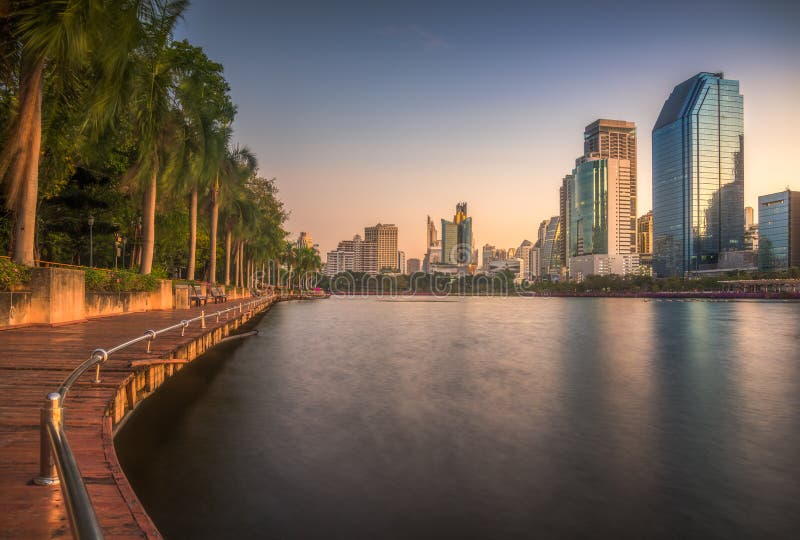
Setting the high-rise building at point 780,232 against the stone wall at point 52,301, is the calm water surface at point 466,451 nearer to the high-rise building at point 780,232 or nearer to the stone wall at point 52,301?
the stone wall at point 52,301

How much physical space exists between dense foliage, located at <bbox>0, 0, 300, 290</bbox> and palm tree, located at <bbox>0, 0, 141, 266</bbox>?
32 mm

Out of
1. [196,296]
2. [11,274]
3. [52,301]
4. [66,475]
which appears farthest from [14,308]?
[196,296]

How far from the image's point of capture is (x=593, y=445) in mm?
10594

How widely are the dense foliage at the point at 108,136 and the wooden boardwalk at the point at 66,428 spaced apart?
6128 millimetres

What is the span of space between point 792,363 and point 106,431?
86.9ft

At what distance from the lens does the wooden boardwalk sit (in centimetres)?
413

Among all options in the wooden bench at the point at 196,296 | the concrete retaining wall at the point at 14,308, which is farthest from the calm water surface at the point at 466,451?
the wooden bench at the point at 196,296

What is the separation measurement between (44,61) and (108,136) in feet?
31.6

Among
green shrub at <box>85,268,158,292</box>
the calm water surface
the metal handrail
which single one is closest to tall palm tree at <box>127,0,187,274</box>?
green shrub at <box>85,268,158,292</box>

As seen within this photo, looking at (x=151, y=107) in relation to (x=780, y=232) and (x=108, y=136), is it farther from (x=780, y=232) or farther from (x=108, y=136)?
(x=780, y=232)

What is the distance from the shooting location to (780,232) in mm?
193375

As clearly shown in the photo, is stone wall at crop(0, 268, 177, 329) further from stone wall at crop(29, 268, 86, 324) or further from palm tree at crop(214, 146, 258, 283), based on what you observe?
palm tree at crop(214, 146, 258, 283)

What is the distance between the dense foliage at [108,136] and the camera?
1509cm

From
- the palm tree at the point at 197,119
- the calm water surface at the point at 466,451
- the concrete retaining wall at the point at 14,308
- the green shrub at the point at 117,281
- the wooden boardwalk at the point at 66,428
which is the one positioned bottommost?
the calm water surface at the point at 466,451
